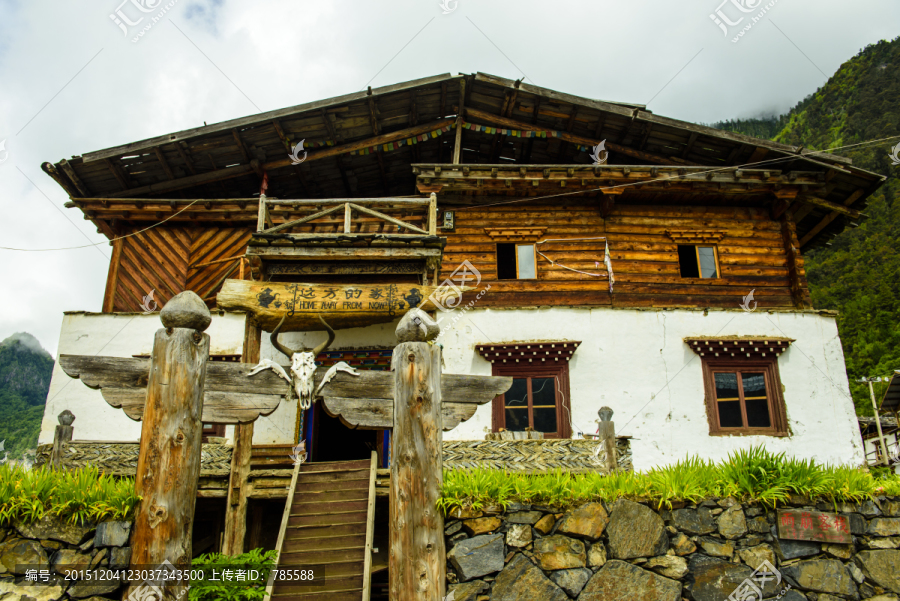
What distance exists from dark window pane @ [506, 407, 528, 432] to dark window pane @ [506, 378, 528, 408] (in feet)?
0.35

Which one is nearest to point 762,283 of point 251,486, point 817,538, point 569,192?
point 569,192

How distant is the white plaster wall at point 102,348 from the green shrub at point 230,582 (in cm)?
595

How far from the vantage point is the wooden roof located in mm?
14531

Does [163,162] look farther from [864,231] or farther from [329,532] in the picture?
[864,231]

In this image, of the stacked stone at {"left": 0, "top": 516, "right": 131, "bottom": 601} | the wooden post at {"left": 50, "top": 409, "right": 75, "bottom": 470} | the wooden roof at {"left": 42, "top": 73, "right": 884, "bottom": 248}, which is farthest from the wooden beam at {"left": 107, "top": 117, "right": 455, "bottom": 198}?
the stacked stone at {"left": 0, "top": 516, "right": 131, "bottom": 601}

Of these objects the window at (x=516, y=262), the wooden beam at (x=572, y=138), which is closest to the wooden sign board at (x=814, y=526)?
the window at (x=516, y=262)

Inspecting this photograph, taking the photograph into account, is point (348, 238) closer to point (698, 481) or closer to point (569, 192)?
point (569, 192)

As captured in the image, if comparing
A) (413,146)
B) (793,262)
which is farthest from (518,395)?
(413,146)

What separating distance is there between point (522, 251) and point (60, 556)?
11308 mm

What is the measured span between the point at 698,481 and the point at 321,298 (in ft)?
22.8

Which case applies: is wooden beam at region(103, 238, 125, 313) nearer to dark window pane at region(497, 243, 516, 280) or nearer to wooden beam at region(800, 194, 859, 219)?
dark window pane at region(497, 243, 516, 280)

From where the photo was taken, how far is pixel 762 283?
572 inches

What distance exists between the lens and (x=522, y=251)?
48.4ft

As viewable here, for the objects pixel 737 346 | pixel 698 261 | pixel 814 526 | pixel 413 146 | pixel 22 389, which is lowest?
pixel 814 526
